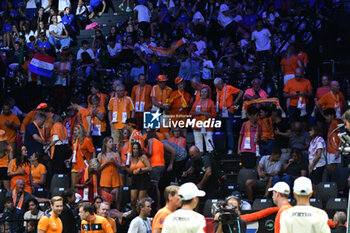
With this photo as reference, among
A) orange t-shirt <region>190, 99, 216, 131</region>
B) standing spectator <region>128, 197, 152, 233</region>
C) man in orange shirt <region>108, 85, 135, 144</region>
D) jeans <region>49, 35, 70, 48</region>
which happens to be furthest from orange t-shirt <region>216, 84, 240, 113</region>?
jeans <region>49, 35, 70, 48</region>

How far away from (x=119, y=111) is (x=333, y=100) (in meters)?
4.61

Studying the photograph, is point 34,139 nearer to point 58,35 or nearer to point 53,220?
point 58,35

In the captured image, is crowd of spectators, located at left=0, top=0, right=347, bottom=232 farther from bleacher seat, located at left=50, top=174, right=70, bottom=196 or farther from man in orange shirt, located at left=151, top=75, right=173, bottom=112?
bleacher seat, located at left=50, top=174, right=70, bottom=196

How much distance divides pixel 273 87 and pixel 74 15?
7.99 meters

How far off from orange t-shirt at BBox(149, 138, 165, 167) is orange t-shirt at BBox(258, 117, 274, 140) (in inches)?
78.9

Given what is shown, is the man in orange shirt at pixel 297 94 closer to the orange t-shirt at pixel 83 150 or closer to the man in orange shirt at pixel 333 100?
the man in orange shirt at pixel 333 100

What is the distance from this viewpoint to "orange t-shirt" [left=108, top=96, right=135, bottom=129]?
17.1 metres

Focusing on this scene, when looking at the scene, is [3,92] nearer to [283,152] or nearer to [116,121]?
[116,121]

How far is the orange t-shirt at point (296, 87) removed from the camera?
16.4 m

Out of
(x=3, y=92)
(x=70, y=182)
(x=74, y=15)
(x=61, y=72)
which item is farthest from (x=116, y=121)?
(x=74, y=15)

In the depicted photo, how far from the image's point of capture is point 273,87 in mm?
17422

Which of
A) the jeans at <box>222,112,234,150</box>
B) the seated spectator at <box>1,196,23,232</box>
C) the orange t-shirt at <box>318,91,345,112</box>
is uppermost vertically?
the orange t-shirt at <box>318,91,345,112</box>

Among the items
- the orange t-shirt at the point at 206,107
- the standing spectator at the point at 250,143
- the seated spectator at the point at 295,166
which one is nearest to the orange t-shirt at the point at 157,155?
the orange t-shirt at the point at 206,107

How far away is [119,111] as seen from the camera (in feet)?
56.5
